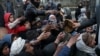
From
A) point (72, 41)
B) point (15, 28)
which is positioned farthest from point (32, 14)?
point (72, 41)

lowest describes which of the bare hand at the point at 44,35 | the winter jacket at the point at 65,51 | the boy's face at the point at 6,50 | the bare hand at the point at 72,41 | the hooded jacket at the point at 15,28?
the hooded jacket at the point at 15,28

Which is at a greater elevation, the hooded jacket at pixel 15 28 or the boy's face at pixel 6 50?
the boy's face at pixel 6 50

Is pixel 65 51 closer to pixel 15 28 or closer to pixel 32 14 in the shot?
pixel 15 28

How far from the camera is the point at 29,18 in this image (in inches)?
307

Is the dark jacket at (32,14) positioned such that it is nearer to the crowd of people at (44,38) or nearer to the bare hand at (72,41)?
the crowd of people at (44,38)

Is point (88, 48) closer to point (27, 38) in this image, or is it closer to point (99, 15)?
point (99, 15)

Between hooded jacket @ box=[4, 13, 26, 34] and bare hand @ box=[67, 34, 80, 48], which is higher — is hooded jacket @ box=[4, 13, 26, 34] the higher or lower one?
the lower one

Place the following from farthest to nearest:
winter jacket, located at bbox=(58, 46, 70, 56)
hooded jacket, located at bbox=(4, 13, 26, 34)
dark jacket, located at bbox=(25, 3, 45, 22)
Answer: dark jacket, located at bbox=(25, 3, 45, 22)
hooded jacket, located at bbox=(4, 13, 26, 34)
winter jacket, located at bbox=(58, 46, 70, 56)

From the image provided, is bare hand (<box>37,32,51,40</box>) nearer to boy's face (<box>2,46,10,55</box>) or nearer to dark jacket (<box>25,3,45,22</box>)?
boy's face (<box>2,46,10,55</box>)

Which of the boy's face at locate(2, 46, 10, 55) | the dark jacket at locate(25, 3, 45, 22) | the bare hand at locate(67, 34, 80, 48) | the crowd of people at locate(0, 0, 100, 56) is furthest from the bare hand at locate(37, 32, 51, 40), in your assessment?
the dark jacket at locate(25, 3, 45, 22)

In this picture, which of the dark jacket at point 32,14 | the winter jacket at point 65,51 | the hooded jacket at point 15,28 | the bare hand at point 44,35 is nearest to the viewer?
the winter jacket at point 65,51

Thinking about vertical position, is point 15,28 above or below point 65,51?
below

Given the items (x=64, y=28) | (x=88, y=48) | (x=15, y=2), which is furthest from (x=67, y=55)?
(x=15, y=2)

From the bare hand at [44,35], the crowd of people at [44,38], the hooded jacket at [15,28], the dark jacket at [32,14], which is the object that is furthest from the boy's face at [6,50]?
the dark jacket at [32,14]
